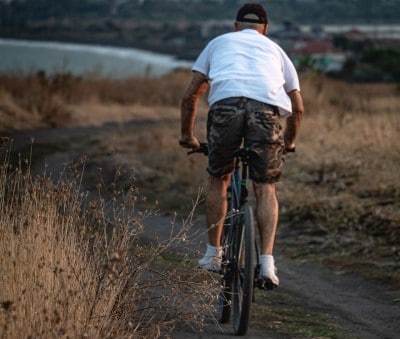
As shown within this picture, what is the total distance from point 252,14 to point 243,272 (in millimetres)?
1500

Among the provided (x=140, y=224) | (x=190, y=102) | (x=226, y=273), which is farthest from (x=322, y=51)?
(x=140, y=224)

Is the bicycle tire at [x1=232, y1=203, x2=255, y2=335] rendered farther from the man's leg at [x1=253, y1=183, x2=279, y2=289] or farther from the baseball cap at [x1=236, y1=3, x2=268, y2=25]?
the baseball cap at [x1=236, y1=3, x2=268, y2=25]

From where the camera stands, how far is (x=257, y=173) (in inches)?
251

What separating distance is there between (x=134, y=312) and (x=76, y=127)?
76.7 feet

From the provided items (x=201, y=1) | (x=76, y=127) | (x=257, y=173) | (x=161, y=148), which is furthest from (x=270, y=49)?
(x=201, y=1)

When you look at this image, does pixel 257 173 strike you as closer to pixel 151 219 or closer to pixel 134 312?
pixel 134 312

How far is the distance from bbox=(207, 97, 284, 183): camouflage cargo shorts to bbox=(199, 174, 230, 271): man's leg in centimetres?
28

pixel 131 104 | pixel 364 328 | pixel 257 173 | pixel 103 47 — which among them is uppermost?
pixel 257 173

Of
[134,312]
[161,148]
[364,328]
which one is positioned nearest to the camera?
[134,312]

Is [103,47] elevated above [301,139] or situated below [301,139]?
below

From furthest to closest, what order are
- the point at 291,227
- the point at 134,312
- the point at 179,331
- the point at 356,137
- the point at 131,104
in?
the point at 131,104 < the point at 356,137 < the point at 291,227 < the point at 179,331 < the point at 134,312

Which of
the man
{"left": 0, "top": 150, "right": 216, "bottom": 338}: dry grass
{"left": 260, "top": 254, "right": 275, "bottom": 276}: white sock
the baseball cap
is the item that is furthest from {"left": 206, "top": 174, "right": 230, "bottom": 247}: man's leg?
the baseball cap

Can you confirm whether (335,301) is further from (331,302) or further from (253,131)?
(253,131)

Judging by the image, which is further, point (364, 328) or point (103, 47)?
point (103, 47)
